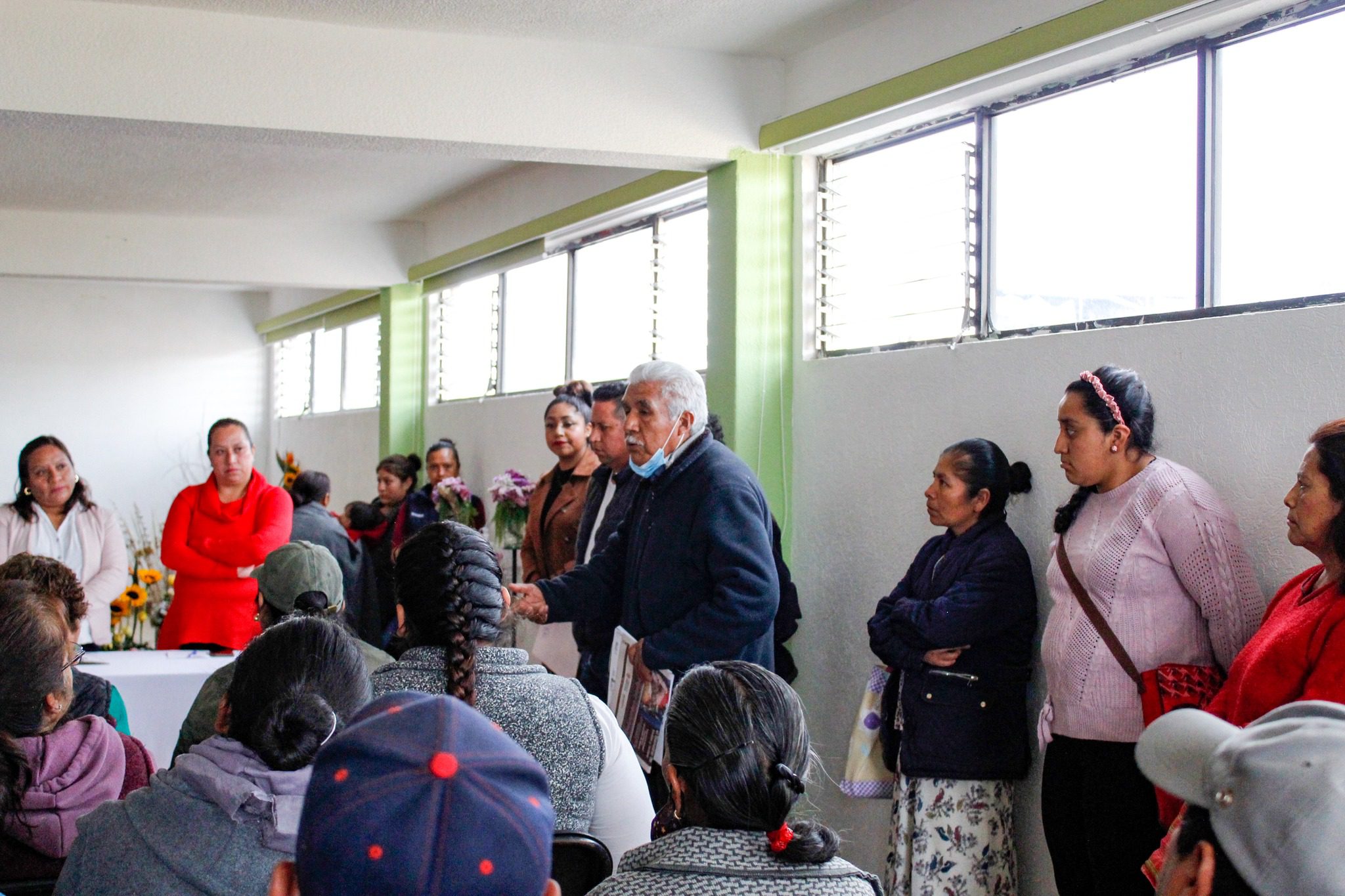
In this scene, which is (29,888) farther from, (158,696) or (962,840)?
(962,840)

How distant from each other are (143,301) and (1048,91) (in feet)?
30.5

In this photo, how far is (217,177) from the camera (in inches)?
→ 259

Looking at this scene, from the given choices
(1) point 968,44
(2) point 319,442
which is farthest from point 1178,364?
(2) point 319,442

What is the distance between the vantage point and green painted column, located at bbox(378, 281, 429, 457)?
7.88 meters

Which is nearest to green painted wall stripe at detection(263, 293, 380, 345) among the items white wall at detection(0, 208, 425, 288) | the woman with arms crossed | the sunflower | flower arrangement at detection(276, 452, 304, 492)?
white wall at detection(0, 208, 425, 288)

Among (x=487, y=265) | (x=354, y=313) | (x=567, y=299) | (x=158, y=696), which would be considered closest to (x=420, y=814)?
(x=158, y=696)

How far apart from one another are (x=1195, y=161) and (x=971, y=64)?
0.80 m

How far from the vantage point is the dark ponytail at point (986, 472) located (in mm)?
3322

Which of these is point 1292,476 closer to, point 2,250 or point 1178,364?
point 1178,364

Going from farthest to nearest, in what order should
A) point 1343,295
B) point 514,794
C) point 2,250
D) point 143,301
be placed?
point 143,301
point 2,250
point 1343,295
point 514,794

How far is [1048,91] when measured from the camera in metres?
3.52

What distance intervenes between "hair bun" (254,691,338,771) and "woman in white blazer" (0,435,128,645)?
324 centimetres

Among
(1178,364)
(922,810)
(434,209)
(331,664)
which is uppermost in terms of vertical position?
(434,209)

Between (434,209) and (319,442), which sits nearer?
(434,209)
